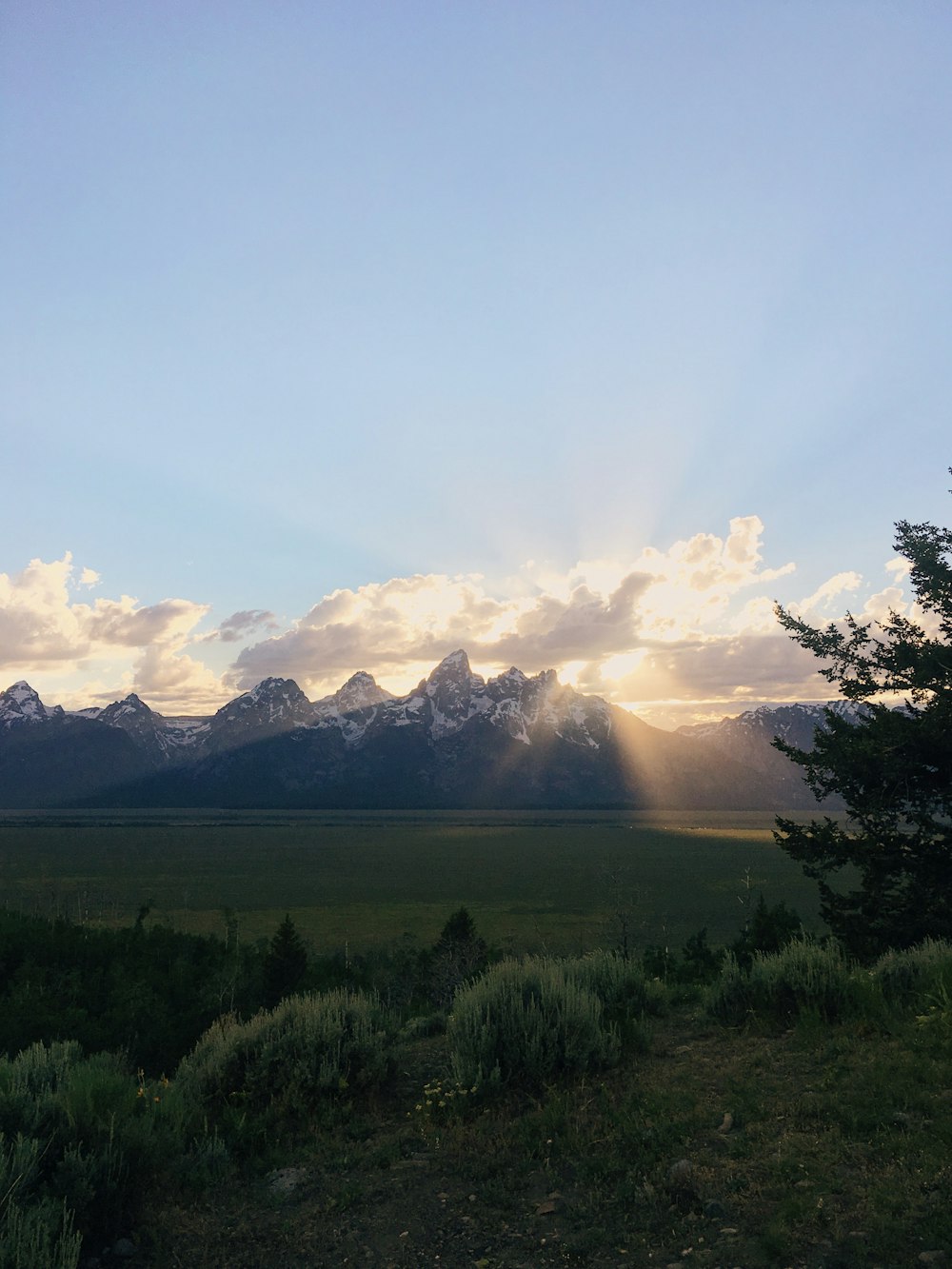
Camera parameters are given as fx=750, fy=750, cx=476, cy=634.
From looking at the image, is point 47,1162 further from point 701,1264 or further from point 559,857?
point 559,857

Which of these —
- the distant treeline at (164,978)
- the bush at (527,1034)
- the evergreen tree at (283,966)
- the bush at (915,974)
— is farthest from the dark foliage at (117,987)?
the bush at (915,974)

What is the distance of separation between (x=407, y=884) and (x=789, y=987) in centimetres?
10447

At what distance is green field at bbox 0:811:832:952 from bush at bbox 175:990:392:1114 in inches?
2136

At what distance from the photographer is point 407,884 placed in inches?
4286

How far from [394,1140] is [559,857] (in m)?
142

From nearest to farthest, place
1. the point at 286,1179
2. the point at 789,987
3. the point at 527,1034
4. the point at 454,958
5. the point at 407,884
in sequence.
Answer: the point at 286,1179
the point at 527,1034
the point at 789,987
the point at 454,958
the point at 407,884

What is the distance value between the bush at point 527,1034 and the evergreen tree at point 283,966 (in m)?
28.3

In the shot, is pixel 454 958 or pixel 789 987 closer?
pixel 789 987

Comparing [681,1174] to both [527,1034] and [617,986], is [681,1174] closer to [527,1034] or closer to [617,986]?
[527,1034]

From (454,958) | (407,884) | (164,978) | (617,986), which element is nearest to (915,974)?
(617,986)

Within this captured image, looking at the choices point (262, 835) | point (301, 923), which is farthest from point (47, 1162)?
point (262, 835)

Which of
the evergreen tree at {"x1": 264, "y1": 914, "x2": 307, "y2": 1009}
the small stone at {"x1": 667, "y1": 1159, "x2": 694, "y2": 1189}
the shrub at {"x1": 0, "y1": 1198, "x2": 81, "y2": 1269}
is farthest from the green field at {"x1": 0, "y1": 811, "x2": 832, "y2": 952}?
the shrub at {"x1": 0, "y1": 1198, "x2": 81, "y2": 1269}

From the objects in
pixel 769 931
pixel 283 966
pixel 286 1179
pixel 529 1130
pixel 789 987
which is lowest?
pixel 283 966

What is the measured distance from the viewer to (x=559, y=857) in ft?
472
